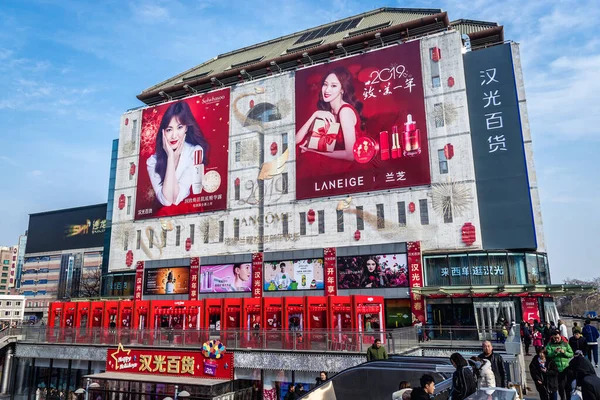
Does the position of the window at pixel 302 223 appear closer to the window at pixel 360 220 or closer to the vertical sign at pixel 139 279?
the window at pixel 360 220

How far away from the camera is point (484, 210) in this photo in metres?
40.7

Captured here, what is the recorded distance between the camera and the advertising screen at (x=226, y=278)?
48.9m

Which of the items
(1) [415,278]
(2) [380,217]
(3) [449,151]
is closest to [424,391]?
(1) [415,278]

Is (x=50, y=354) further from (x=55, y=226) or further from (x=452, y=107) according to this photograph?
(x=55, y=226)

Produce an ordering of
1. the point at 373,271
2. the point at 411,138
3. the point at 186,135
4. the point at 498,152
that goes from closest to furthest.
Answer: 1. the point at 498,152
2. the point at 373,271
3. the point at 411,138
4. the point at 186,135

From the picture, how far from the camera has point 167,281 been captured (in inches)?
2110

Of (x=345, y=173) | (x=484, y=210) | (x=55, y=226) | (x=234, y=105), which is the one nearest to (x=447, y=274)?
(x=484, y=210)

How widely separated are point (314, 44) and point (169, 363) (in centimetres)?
4010

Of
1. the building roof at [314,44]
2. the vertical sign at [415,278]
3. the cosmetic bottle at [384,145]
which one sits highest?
the building roof at [314,44]

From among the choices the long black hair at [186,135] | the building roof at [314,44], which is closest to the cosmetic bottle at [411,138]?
the building roof at [314,44]

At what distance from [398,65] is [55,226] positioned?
8162cm

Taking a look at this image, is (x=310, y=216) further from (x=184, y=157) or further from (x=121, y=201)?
(x=121, y=201)

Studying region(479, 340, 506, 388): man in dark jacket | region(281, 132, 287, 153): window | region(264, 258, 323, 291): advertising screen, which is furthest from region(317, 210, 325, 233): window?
region(479, 340, 506, 388): man in dark jacket

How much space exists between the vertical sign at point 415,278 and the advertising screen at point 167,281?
24483 mm
